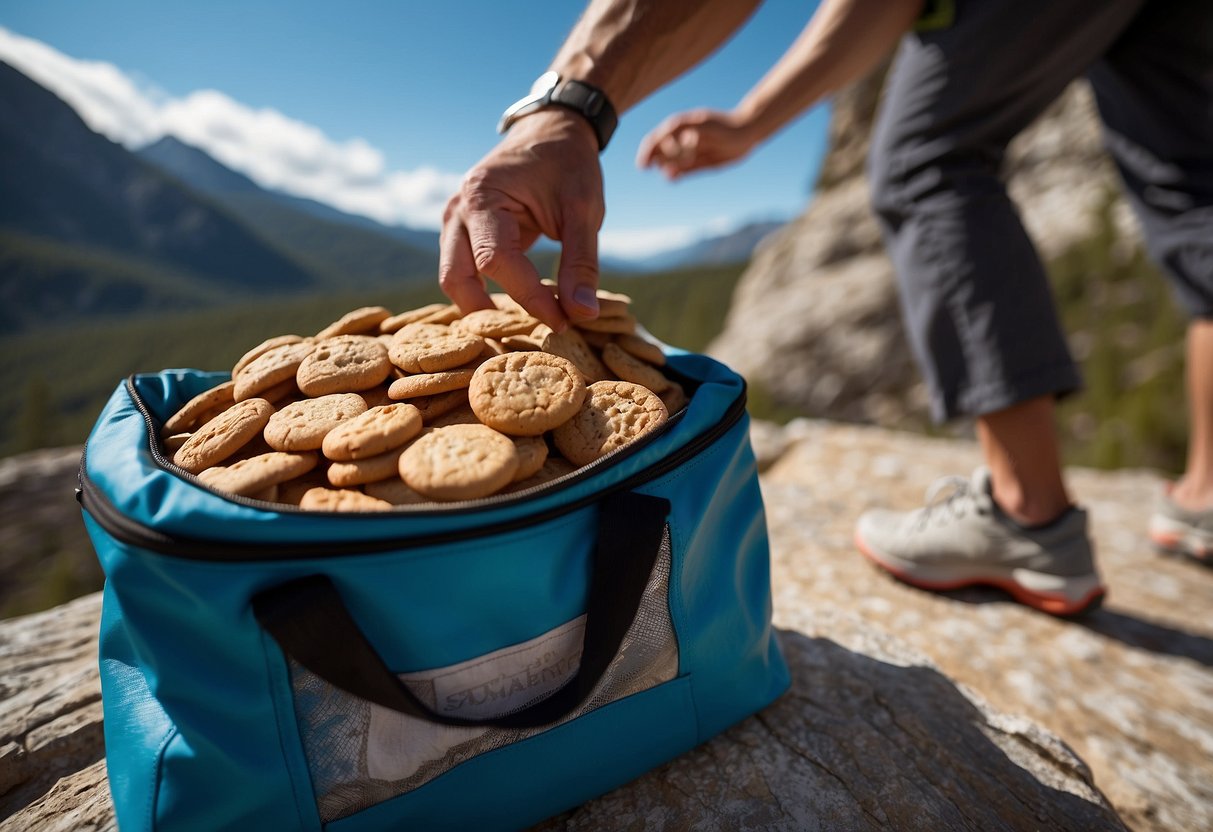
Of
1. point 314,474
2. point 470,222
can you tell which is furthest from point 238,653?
point 470,222

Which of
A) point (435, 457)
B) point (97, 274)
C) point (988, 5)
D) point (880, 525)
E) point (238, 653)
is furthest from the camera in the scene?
point (97, 274)

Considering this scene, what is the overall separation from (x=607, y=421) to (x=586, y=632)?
502 mm

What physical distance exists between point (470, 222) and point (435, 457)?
2.81 feet

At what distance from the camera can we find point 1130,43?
251 centimetres

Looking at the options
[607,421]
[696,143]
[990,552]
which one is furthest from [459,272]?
[990,552]

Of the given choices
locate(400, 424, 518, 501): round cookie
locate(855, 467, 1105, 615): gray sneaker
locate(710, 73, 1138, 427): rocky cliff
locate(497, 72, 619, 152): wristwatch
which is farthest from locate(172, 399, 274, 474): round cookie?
locate(710, 73, 1138, 427): rocky cliff

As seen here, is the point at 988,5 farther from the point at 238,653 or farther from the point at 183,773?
the point at 183,773

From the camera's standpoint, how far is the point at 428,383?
147cm

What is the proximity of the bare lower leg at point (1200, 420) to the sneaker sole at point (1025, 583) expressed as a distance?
113 cm

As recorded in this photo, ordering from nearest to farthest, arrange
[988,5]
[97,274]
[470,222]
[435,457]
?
[435,457], [470,222], [988,5], [97,274]

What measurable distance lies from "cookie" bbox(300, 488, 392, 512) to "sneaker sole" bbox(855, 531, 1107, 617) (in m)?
2.46

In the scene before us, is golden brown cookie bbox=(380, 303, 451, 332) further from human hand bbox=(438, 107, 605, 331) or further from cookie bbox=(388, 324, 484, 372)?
cookie bbox=(388, 324, 484, 372)

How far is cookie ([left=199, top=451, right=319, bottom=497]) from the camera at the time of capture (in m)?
1.18

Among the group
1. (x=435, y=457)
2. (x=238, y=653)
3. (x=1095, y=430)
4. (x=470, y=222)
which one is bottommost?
(x=1095, y=430)
